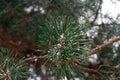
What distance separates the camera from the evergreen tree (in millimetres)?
681

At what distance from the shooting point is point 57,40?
67 centimetres

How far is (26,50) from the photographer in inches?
50.6

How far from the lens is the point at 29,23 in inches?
47.5

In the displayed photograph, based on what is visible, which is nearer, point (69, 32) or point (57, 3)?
point (69, 32)

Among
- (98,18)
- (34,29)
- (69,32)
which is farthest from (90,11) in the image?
(69,32)

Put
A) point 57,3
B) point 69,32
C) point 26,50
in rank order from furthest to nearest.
A: point 26,50, point 57,3, point 69,32

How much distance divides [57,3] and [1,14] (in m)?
0.25

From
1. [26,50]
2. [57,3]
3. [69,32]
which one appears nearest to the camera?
[69,32]

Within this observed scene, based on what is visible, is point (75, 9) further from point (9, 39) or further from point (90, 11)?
point (9, 39)

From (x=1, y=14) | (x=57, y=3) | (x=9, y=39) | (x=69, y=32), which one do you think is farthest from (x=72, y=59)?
(x=9, y=39)

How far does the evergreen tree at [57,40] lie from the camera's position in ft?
2.23

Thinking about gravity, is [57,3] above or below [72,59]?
above

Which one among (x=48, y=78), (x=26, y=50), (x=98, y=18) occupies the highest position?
(x=98, y=18)

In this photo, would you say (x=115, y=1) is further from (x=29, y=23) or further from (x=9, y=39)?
(x=9, y=39)
